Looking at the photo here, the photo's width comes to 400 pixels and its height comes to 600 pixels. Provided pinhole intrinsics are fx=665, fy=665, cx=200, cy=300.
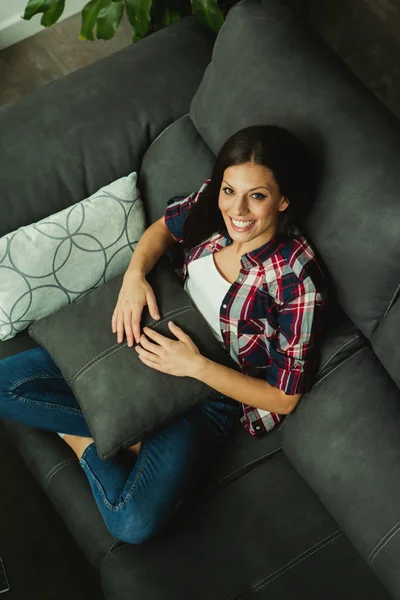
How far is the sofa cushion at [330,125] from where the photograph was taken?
4.27 ft

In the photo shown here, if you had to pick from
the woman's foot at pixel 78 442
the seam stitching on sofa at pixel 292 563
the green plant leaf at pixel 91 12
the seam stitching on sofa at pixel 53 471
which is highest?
the green plant leaf at pixel 91 12

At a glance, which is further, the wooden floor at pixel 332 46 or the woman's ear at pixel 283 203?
the wooden floor at pixel 332 46

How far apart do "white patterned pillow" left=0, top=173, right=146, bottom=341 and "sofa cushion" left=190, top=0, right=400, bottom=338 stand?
313mm

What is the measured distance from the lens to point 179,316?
4.98 ft

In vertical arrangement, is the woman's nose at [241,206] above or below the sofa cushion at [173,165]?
below

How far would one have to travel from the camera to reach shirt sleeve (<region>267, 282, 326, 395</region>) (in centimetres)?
139

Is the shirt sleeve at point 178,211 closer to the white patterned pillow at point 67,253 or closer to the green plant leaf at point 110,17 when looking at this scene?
the white patterned pillow at point 67,253

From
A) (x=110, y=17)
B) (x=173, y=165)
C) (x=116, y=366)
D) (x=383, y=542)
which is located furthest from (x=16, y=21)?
(x=383, y=542)

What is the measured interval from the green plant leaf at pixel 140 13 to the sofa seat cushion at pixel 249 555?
4.28 feet

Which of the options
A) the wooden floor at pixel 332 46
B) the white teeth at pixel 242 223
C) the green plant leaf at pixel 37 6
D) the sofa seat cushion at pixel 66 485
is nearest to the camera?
the white teeth at pixel 242 223

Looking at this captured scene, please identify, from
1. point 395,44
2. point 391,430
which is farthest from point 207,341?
point 395,44

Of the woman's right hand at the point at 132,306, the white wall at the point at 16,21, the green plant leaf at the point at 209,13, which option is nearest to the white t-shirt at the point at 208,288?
the woman's right hand at the point at 132,306

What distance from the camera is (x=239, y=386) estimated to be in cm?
145

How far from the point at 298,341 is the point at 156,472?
431 mm
